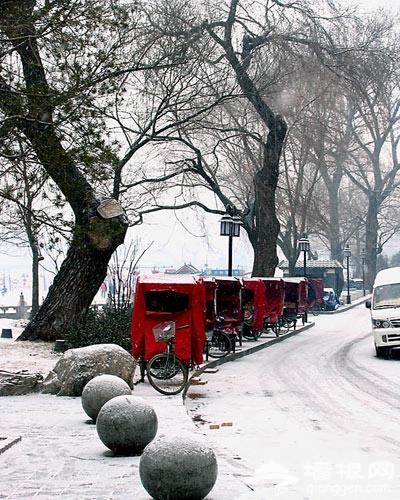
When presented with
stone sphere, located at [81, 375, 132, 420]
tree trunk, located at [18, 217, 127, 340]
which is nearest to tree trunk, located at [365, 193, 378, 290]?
tree trunk, located at [18, 217, 127, 340]

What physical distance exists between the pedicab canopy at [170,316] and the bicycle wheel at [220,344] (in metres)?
6.26

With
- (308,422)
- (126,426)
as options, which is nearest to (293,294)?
(308,422)

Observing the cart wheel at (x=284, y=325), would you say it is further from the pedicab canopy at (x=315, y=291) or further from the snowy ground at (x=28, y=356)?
the pedicab canopy at (x=315, y=291)

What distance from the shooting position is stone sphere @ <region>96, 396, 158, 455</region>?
1031cm

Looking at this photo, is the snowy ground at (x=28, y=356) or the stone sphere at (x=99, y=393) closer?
the stone sphere at (x=99, y=393)

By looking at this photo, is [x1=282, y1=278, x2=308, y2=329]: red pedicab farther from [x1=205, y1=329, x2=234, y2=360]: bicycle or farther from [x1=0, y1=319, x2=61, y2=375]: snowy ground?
[x1=0, y1=319, x2=61, y2=375]: snowy ground

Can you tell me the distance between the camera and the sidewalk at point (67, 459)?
8594mm

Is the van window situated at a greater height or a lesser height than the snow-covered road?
greater

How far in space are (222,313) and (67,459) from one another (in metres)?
17.1

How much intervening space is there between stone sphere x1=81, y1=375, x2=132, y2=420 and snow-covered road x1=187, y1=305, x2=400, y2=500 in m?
1.34

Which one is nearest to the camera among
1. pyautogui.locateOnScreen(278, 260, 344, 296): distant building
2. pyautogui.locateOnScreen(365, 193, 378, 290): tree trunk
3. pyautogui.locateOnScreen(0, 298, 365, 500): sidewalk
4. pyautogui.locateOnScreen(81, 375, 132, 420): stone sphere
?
pyautogui.locateOnScreen(0, 298, 365, 500): sidewalk

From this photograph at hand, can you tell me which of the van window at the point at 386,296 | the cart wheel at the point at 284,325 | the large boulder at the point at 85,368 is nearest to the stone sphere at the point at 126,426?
the large boulder at the point at 85,368

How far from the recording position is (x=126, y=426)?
10.3 metres

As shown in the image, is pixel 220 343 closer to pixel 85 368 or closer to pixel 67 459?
pixel 85 368
